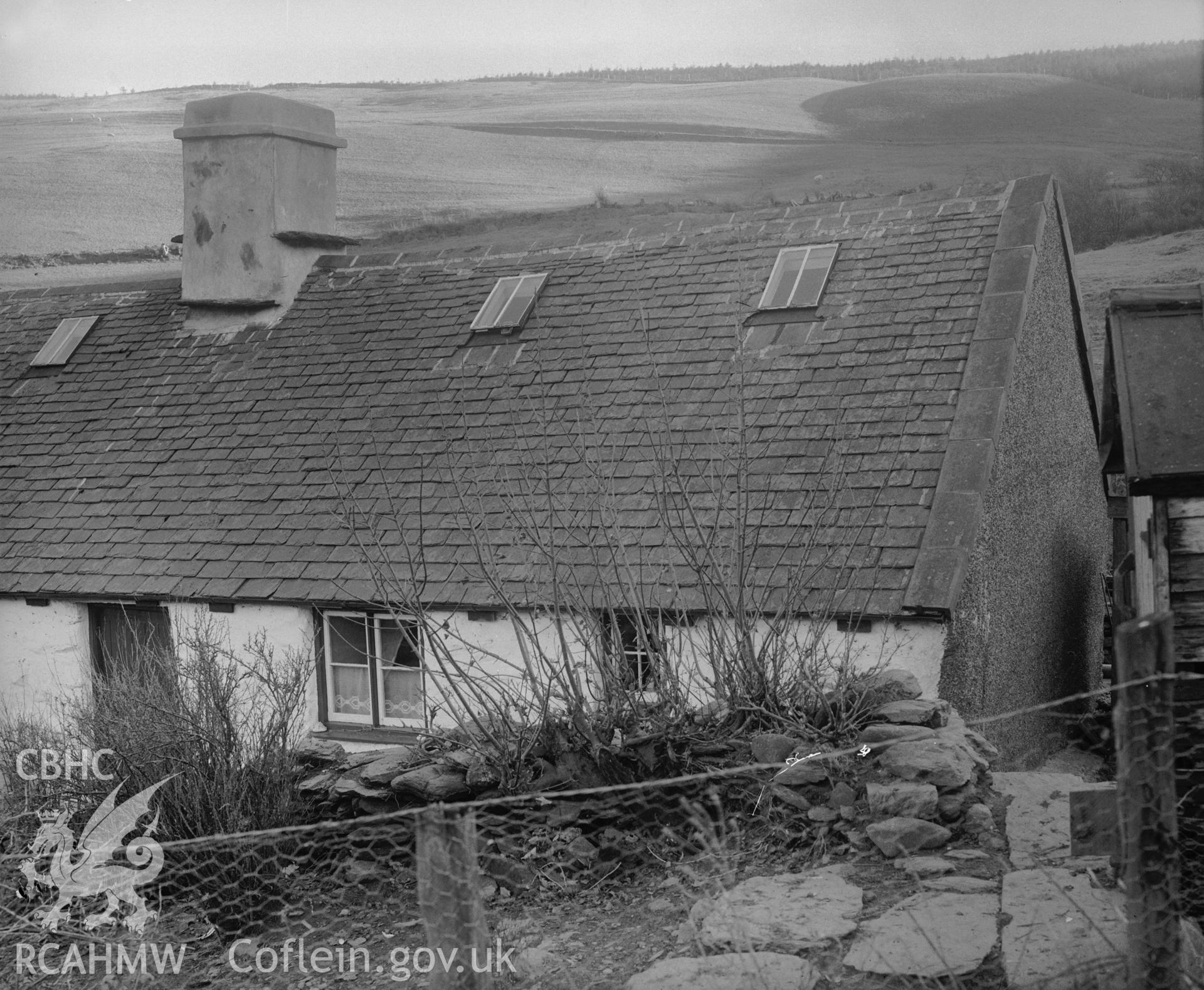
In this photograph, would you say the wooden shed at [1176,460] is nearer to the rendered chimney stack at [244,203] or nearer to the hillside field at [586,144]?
the rendered chimney stack at [244,203]

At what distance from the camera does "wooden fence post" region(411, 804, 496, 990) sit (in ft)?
10.9

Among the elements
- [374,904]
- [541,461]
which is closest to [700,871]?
[374,904]

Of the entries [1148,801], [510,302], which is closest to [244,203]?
[510,302]

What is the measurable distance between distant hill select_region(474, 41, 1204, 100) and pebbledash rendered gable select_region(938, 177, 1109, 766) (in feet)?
27.5

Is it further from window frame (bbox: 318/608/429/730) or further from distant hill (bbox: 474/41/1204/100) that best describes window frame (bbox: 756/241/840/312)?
distant hill (bbox: 474/41/1204/100)

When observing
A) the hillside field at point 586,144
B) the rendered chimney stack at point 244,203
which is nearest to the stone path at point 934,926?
the rendered chimney stack at point 244,203

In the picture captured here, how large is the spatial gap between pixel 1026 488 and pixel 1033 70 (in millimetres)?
12928

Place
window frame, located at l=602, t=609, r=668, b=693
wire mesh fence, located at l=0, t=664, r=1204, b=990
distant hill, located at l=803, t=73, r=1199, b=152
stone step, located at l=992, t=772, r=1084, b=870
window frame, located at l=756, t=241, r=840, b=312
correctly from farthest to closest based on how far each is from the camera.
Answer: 1. distant hill, located at l=803, t=73, r=1199, b=152
2. window frame, located at l=756, t=241, r=840, b=312
3. window frame, located at l=602, t=609, r=668, b=693
4. stone step, located at l=992, t=772, r=1084, b=870
5. wire mesh fence, located at l=0, t=664, r=1204, b=990

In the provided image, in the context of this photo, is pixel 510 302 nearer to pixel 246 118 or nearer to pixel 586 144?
pixel 246 118

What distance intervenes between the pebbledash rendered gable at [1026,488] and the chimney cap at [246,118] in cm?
852

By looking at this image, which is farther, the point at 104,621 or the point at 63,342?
the point at 63,342

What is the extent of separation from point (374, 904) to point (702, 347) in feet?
21.8

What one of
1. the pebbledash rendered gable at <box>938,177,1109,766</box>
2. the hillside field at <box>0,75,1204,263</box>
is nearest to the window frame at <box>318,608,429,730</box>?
the pebbledash rendered gable at <box>938,177,1109,766</box>

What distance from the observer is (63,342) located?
1449 cm
